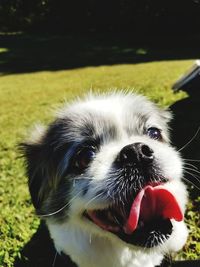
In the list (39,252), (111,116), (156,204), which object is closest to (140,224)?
(156,204)

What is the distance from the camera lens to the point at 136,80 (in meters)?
11.8

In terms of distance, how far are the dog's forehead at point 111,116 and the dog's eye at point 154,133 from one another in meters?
0.04

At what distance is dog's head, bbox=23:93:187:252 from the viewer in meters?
2.71

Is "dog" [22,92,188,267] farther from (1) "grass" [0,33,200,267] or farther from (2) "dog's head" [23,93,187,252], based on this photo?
(1) "grass" [0,33,200,267]

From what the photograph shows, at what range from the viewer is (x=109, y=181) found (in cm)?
273

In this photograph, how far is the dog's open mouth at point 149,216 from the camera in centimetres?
269

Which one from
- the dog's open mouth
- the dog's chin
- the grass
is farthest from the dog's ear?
the dog's open mouth

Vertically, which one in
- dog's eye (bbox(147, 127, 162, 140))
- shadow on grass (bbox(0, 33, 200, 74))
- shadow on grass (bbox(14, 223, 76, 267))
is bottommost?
shadow on grass (bbox(0, 33, 200, 74))

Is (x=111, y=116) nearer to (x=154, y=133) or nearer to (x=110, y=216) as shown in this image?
(x=154, y=133)

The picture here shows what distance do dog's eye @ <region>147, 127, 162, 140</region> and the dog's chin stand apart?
0.70 metres

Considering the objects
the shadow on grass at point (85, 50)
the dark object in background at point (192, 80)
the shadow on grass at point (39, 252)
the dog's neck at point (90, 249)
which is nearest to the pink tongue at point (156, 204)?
the dog's neck at point (90, 249)

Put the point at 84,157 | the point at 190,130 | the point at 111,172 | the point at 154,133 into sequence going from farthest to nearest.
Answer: the point at 190,130 < the point at 154,133 < the point at 84,157 < the point at 111,172

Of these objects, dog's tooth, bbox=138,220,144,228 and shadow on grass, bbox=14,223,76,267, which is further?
shadow on grass, bbox=14,223,76,267

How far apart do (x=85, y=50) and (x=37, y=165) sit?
58.9 ft
